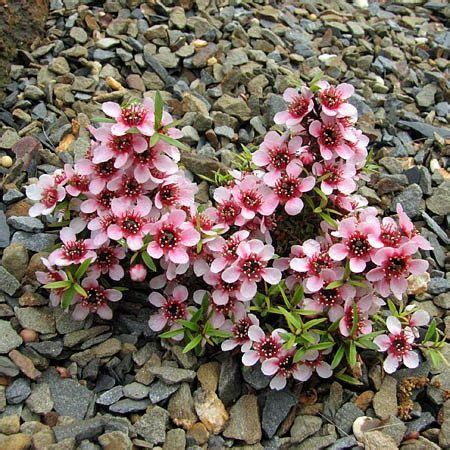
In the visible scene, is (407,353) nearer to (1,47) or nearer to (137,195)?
(137,195)

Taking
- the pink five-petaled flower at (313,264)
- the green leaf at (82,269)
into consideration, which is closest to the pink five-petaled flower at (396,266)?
the pink five-petaled flower at (313,264)

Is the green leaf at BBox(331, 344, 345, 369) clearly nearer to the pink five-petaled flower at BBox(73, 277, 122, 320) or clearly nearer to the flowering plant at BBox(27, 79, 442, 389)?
the flowering plant at BBox(27, 79, 442, 389)

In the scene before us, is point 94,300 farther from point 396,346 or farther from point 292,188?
point 396,346

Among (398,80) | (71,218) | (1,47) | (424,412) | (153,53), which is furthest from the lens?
(398,80)

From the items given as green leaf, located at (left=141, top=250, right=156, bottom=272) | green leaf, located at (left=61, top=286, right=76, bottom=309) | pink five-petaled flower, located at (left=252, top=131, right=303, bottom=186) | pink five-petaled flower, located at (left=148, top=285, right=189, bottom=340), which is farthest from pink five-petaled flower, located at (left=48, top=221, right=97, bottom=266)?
pink five-petaled flower, located at (left=252, top=131, right=303, bottom=186)

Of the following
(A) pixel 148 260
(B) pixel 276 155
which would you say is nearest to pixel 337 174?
(B) pixel 276 155

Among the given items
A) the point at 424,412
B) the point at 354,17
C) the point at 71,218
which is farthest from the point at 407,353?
the point at 354,17
